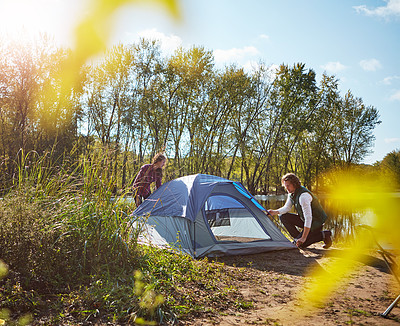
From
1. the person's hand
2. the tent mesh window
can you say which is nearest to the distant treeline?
the tent mesh window

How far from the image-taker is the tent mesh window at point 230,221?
618 centimetres

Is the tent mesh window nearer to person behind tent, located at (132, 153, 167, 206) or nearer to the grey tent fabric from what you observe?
the grey tent fabric

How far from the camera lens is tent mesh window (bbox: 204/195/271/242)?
618cm

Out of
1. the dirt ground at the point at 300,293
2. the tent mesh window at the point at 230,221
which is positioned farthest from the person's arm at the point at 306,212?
the tent mesh window at the point at 230,221

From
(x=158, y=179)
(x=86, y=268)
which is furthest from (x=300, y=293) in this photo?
(x=158, y=179)

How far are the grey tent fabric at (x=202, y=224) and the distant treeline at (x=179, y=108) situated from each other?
935cm

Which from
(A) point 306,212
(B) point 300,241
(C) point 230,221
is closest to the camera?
(A) point 306,212

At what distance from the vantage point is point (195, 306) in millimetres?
2838

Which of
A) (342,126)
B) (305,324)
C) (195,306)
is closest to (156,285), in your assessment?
(195,306)

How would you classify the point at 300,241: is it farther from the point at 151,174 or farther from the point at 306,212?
the point at 151,174

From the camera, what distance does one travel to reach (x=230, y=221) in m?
6.74

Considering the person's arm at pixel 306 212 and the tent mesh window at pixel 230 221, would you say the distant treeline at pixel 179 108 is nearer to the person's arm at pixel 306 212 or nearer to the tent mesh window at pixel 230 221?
the tent mesh window at pixel 230 221

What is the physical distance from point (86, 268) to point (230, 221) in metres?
3.99

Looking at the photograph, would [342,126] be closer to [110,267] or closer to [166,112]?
[166,112]
